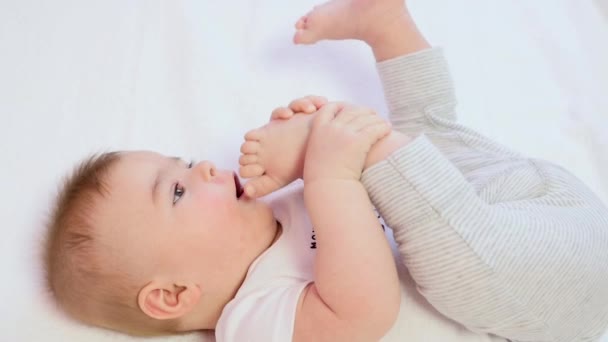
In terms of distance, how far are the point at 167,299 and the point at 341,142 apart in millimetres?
367

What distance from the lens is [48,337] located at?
1008mm

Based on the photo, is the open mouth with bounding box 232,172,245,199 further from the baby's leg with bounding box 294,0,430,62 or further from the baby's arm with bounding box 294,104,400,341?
the baby's leg with bounding box 294,0,430,62

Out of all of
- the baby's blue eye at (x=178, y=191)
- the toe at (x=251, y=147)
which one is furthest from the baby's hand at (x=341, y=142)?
the baby's blue eye at (x=178, y=191)

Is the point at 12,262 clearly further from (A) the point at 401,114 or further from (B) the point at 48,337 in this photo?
(A) the point at 401,114

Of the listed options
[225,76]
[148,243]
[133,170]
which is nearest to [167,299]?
[148,243]

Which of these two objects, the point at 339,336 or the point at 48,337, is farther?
the point at 48,337

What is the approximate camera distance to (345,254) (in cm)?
83

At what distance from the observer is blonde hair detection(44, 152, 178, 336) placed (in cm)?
90

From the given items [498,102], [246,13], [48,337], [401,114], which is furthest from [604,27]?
[48,337]

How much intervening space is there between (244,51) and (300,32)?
198mm

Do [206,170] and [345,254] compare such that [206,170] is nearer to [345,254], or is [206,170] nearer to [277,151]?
[277,151]

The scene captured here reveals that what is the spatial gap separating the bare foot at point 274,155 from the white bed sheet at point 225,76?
275 mm

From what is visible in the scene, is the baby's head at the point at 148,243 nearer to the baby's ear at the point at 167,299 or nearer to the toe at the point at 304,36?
the baby's ear at the point at 167,299

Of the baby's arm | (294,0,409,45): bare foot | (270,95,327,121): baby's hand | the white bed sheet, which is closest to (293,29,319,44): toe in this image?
(294,0,409,45): bare foot
